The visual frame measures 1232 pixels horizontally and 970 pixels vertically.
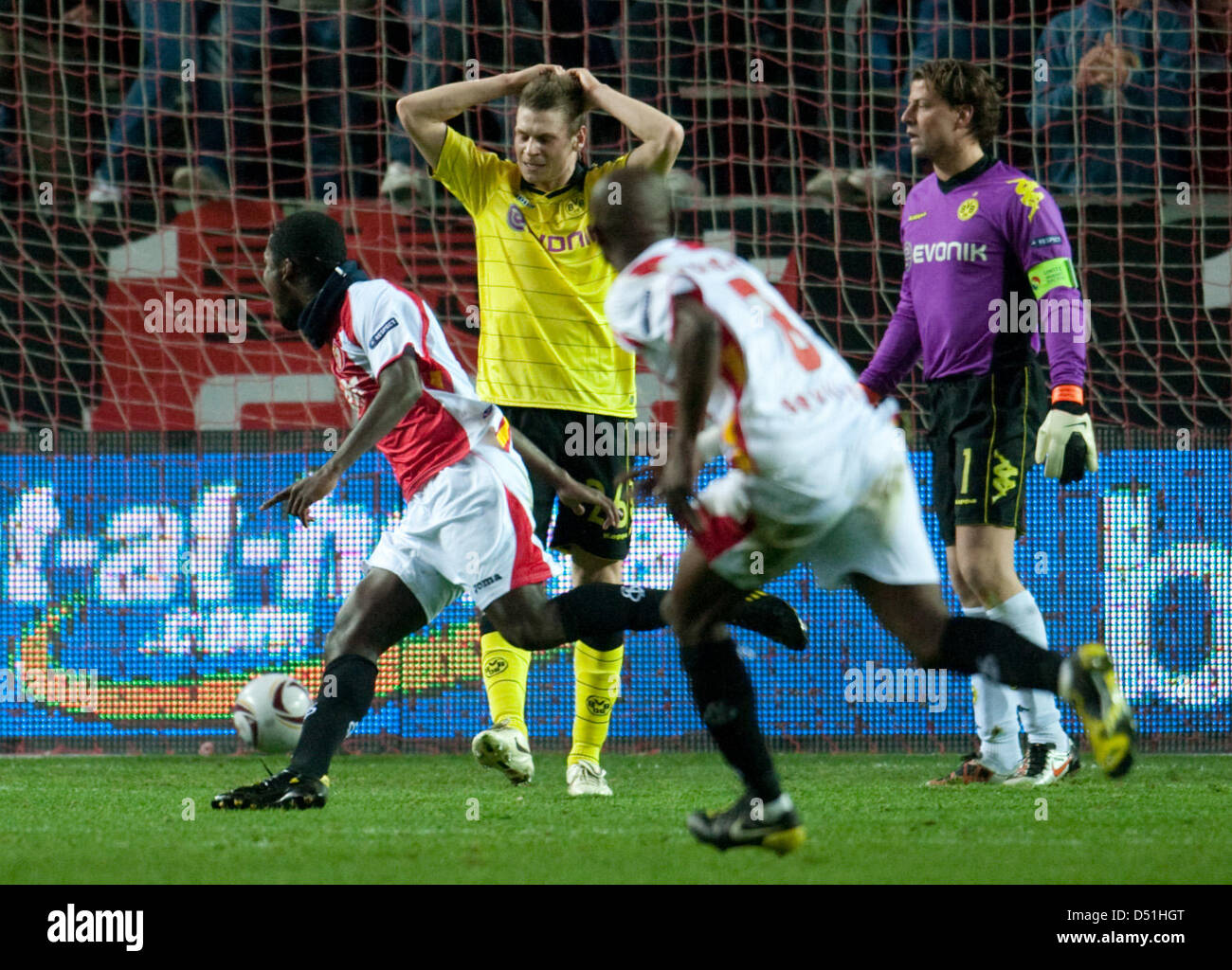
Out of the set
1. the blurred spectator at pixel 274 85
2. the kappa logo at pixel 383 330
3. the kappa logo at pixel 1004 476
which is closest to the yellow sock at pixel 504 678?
the kappa logo at pixel 383 330

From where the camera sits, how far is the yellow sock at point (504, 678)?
532 cm

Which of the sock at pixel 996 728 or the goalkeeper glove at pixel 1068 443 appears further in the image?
the sock at pixel 996 728

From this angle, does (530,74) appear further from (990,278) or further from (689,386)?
(689,386)

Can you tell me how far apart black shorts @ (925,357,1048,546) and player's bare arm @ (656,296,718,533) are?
84.8 inches

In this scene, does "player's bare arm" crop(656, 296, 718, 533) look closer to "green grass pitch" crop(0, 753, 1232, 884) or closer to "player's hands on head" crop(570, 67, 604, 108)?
"green grass pitch" crop(0, 753, 1232, 884)

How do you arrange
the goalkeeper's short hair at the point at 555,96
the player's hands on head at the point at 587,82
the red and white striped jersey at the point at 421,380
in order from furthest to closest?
1. the player's hands on head at the point at 587,82
2. the goalkeeper's short hair at the point at 555,96
3. the red and white striped jersey at the point at 421,380

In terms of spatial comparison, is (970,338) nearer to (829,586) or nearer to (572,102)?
(572,102)

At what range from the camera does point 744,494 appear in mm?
3631

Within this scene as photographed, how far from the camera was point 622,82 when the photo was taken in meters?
9.49

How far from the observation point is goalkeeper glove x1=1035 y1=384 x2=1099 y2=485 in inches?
198

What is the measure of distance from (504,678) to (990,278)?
2028 mm

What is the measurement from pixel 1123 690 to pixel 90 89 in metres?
6.83

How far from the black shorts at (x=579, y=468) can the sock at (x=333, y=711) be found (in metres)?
0.92

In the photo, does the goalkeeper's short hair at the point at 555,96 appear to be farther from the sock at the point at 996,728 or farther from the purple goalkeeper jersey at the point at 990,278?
the sock at the point at 996,728
